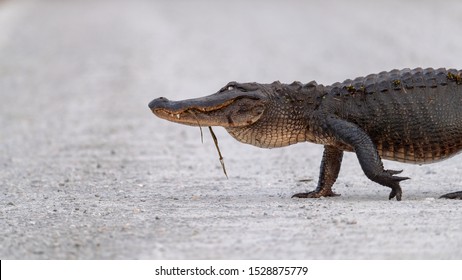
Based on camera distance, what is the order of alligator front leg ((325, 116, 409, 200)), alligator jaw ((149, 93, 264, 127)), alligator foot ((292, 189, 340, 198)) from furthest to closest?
alligator foot ((292, 189, 340, 198))
alligator jaw ((149, 93, 264, 127))
alligator front leg ((325, 116, 409, 200))

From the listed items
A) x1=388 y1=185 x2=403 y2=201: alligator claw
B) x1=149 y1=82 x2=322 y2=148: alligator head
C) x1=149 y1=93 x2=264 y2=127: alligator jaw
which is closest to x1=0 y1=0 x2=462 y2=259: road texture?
x1=388 y1=185 x2=403 y2=201: alligator claw

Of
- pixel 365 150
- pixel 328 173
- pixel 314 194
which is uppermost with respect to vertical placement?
pixel 365 150

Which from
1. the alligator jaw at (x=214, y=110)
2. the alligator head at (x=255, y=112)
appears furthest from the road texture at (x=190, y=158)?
the alligator jaw at (x=214, y=110)

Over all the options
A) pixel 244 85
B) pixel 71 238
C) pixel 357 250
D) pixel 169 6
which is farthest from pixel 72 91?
pixel 169 6

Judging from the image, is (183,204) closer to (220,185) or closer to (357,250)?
(220,185)

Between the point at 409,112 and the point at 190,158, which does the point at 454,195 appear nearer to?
the point at 409,112

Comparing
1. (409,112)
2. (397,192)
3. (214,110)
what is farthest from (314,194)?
(214,110)

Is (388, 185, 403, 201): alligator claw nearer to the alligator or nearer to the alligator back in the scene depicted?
the alligator
